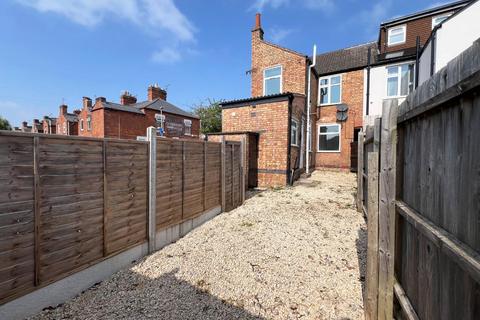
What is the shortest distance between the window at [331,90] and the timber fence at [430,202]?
14592mm

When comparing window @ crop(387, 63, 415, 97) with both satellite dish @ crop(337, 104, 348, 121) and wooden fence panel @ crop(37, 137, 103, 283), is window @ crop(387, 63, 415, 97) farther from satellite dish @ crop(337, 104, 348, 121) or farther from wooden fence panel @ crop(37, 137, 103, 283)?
wooden fence panel @ crop(37, 137, 103, 283)

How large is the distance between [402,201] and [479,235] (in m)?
1.13

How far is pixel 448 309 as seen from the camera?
119 centimetres

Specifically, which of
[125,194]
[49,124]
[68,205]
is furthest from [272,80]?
[49,124]

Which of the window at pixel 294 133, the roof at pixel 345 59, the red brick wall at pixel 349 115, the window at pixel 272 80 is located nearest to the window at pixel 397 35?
the roof at pixel 345 59

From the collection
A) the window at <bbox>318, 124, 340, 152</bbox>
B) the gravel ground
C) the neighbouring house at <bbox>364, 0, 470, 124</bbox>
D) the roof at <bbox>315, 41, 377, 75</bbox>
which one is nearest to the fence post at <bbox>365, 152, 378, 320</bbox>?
the gravel ground

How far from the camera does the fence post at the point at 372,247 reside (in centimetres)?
229

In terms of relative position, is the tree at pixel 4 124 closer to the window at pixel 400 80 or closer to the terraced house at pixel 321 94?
the terraced house at pixel 321 94

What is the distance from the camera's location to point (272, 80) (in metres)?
14.2

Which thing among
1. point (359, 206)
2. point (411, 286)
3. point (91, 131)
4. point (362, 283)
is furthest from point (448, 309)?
point (91, 131)

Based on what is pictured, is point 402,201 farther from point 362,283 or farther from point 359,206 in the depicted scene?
point 359,206

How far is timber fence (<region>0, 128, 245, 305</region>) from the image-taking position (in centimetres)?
246

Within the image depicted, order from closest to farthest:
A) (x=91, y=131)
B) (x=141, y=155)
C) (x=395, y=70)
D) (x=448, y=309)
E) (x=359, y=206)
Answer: (x=448, y=309) < (x=141, y=155) < (x=359, y=206) < (x=395, y=70) < (x=91, y=131)

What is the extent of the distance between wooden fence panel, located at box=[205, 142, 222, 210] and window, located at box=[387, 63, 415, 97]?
1304 centimetres
